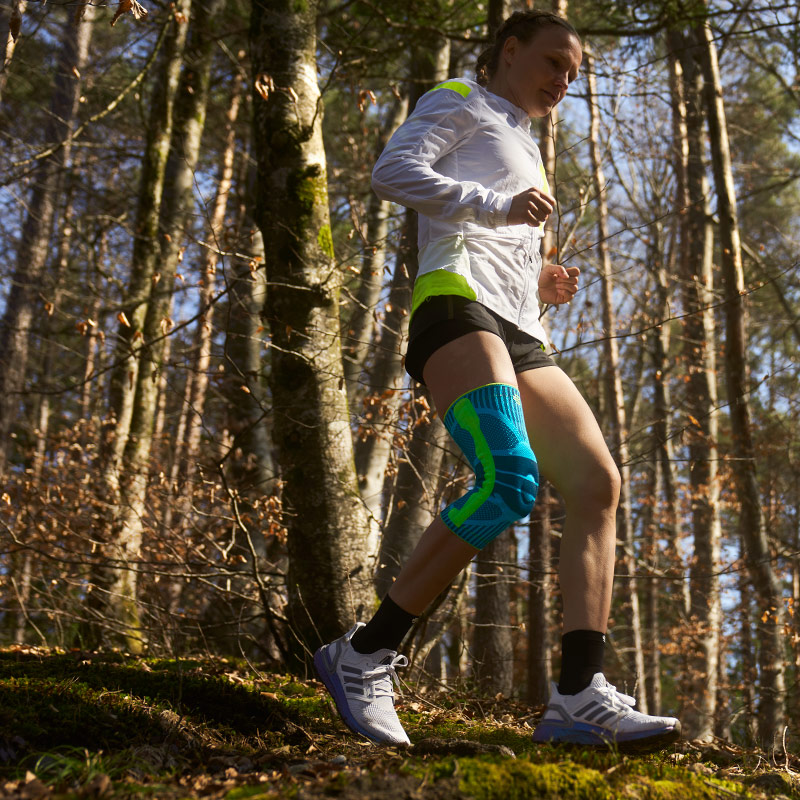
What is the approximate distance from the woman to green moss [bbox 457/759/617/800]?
437 mm

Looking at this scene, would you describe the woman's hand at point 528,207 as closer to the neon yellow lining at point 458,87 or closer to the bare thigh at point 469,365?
the bare thigh at point 469,365

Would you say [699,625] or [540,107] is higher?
→ [540,107]

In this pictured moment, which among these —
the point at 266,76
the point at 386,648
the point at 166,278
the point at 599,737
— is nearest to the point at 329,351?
the point at 266,76

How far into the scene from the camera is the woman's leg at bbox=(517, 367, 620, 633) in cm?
238

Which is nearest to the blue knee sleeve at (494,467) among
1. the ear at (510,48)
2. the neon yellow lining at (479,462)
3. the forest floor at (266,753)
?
the neon yellow lining at (479,462)

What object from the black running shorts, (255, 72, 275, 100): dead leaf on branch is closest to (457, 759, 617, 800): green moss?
the black running shorts

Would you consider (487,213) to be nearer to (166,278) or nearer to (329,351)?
(329,351)

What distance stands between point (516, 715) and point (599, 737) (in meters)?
1.50

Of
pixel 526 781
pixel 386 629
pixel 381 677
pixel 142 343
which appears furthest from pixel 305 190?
pixel 526 781

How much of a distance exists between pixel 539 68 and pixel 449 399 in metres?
1.22

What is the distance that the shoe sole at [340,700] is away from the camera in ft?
7.95

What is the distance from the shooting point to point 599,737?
2201 millimetres

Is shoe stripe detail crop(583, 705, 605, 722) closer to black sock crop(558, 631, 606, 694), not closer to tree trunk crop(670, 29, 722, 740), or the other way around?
black sock crop(558, 631, 606, 694)

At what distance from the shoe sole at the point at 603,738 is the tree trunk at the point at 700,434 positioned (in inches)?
315
